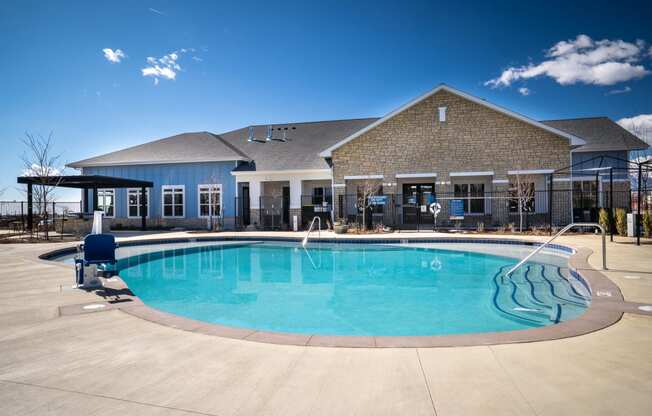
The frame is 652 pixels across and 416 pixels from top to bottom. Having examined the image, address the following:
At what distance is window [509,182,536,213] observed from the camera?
18.4 meters

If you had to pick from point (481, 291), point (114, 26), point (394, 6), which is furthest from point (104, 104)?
point (481, 291)

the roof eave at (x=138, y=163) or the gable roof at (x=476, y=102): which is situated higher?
the gable roof at (x=476, y=102)

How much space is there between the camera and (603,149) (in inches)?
845

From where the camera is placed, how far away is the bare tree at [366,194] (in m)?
20.0

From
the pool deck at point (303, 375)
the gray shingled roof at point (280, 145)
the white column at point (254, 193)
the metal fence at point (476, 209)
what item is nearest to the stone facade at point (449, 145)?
the metal fence at point (476, 209)

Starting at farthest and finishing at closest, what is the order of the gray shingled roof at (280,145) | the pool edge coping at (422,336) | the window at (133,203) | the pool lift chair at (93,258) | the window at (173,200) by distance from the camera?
the window at (133,203), the window at (173,200), the gray shingled roof at (280,145), the pool lift chair at (93,258), the pool edge coping at (422,336)

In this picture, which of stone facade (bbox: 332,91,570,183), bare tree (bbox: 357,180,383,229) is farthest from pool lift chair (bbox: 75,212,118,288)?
stone facade (bbox: 332,91,570,183)

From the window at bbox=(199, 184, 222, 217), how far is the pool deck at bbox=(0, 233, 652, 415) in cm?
1959

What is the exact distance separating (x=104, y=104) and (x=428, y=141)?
17342 millimetres

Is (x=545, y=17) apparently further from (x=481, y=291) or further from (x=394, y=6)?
(x=481, y=291)

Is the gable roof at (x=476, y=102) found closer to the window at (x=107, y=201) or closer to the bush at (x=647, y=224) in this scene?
the bush at (x=647, y=224)

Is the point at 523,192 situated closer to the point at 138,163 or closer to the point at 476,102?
the point at 476,102

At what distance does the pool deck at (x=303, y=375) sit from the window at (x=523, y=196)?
15321 millimetres

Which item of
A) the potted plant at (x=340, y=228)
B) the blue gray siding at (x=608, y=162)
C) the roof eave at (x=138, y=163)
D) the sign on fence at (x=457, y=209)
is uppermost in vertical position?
the roof eave at (x=138, y=163)
